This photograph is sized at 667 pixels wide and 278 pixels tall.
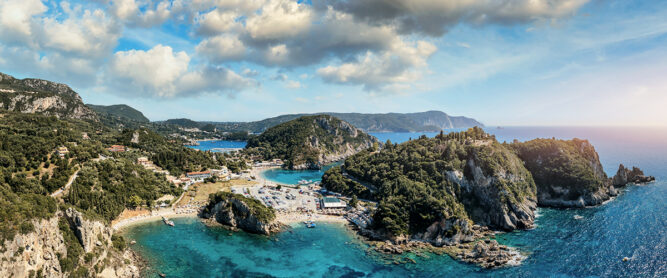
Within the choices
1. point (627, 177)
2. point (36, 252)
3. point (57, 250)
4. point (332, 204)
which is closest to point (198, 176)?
point (332, 204)

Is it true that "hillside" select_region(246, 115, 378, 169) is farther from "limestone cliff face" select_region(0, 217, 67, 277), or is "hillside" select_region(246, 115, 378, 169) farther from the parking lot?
"limestone cliff face" select_region(0, 217, 67, 277)

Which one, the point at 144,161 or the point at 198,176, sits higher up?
the point at 144,161

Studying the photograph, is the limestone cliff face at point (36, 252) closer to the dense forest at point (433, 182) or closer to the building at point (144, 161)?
the dense forest at point (433, 182)

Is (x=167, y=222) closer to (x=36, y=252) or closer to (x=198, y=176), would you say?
(x=36, y=252)

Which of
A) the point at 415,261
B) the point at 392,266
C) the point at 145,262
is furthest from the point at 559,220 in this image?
the point at 145,262

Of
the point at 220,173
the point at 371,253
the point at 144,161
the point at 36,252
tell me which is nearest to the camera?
the point at 36,252

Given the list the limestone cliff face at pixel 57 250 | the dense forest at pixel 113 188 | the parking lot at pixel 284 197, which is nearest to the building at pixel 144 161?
the dense forest at pixel 113 188

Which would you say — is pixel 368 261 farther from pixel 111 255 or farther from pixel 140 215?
pixel 140 215

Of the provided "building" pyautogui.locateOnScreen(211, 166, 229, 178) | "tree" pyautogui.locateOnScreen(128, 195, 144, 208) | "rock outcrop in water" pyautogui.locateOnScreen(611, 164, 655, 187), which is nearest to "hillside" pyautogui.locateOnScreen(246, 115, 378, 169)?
"building" pyautogui.locateOnScreen(211, 166, 229, 178)
